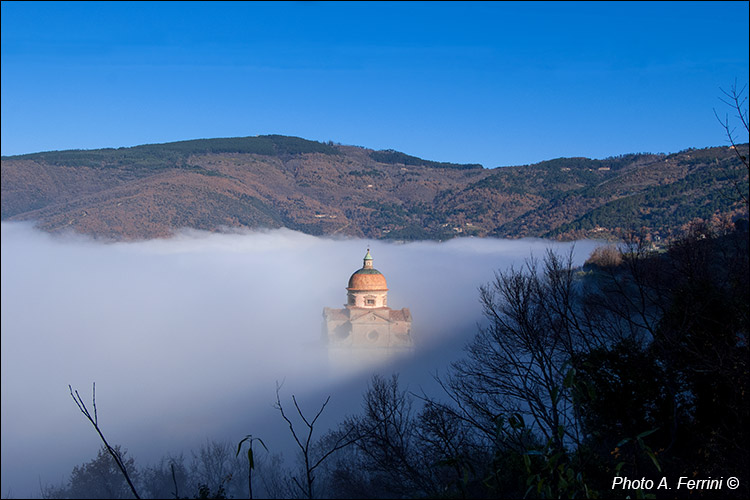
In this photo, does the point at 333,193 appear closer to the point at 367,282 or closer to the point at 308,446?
the point at 367,282

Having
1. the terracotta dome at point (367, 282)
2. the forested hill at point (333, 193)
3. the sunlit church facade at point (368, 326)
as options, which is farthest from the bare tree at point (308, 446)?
the forested hill at point (333, 193)

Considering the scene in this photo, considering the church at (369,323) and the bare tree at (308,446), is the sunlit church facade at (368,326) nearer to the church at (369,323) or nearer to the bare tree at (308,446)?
the church at (369,323)

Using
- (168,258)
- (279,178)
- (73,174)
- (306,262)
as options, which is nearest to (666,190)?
(306,262)

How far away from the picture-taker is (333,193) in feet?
486

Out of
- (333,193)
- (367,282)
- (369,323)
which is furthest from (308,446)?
(333,193)

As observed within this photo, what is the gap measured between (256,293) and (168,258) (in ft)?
102

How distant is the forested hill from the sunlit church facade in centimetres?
4327

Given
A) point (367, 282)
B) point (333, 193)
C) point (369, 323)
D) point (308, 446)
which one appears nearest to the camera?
point (308, 446)

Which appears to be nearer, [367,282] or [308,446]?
[308,446]

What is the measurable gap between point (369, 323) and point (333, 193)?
370 ft

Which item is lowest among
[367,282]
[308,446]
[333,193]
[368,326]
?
[368,326]

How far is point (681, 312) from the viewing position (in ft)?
36.3

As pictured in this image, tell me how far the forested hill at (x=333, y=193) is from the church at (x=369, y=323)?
4324 cm

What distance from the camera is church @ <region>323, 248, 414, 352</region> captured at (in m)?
37.0
